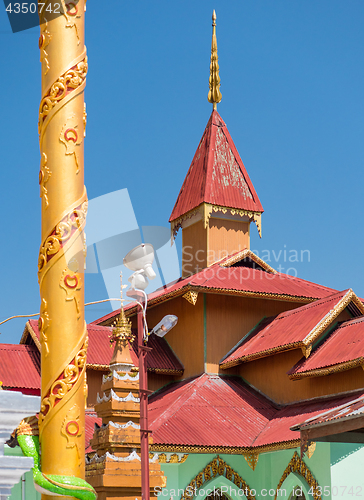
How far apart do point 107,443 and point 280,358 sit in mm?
5894

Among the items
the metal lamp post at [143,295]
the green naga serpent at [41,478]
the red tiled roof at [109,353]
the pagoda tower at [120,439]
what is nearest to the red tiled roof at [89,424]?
the red tiled roof at [109,353]

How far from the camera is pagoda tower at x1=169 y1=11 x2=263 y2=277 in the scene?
19625 mm

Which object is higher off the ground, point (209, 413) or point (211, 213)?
point (211, 213)

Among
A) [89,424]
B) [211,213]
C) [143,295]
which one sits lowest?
[143,295]

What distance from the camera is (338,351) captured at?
48.0ft

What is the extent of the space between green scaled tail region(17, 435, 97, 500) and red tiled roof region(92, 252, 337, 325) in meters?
12.3

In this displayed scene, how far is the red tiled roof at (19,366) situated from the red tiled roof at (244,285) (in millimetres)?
2857

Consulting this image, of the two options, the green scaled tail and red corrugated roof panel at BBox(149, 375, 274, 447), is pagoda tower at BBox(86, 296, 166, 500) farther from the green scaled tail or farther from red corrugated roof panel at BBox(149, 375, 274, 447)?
the green scaled tail

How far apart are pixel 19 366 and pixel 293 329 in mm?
6667

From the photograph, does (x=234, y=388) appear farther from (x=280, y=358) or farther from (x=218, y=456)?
(x=218, y=456)

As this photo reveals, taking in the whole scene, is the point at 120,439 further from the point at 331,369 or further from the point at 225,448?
the point at 331,369

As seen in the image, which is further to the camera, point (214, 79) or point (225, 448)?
point (214, 79)

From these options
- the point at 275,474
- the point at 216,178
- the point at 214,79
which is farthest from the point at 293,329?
the point at 214,79

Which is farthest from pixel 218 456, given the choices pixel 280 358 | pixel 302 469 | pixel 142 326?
pixel 142 326
